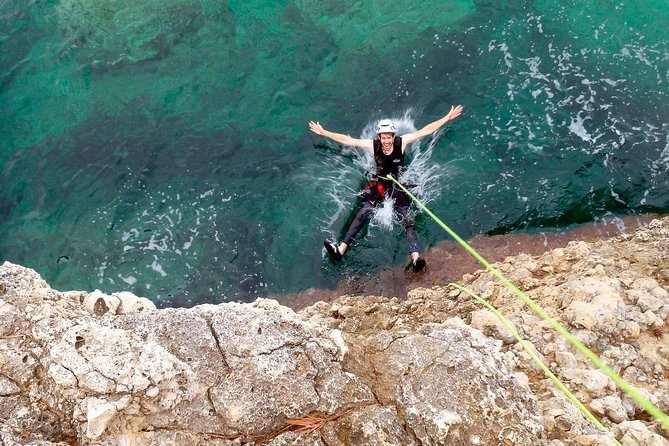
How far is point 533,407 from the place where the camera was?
11.8 ft

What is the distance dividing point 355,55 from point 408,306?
5249mm

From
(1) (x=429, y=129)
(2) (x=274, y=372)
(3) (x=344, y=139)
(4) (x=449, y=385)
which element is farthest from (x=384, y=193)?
(2) (x=274, y=372)

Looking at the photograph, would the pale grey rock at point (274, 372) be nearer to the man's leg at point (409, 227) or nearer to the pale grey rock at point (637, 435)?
the pale grey rock at point (637, 435)

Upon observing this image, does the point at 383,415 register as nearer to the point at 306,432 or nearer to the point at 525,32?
the point at 306,432

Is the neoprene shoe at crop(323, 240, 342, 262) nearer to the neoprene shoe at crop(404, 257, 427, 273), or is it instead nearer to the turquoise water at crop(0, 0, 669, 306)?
the turquoise water at crop(0, 0, 669, 306)

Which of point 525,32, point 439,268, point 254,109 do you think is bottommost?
point 439,268

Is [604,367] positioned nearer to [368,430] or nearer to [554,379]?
[554,379]

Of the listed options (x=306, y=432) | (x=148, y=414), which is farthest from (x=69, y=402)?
(x=306, y=432)

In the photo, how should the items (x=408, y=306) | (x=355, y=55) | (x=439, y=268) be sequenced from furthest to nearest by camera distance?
(x=355, y=55)
(x=439, y=268)
(x=408, y=306)

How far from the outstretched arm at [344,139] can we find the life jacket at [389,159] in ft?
0.62

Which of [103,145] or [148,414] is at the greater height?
[148,414]

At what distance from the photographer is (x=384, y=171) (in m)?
7.71

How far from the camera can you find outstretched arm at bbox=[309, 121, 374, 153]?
7715mm

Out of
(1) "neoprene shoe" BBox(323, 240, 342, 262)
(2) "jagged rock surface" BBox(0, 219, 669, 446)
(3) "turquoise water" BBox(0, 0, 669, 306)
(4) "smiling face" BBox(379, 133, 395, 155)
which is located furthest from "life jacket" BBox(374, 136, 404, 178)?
(2) "jagged rock surface" BBox(0, 219, 669, 446)
